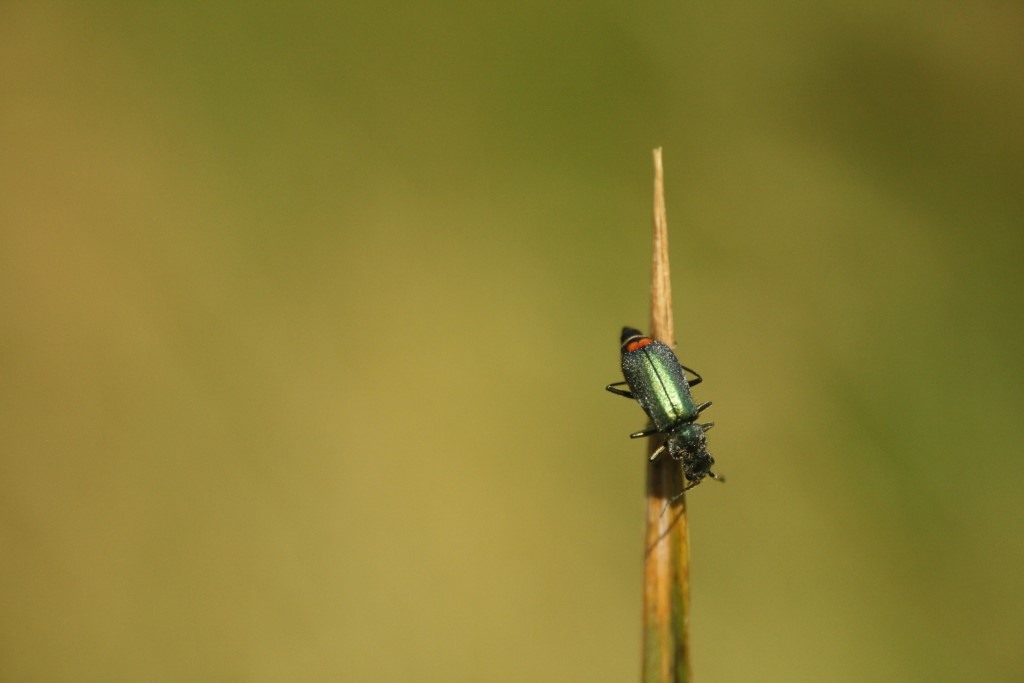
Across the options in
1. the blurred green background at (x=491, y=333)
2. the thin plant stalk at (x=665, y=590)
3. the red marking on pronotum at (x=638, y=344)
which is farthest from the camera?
the blurred green background at (x=491, y=333)

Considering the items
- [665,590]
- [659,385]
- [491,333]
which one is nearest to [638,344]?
[659,385]

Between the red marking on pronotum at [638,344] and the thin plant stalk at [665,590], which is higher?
the red marking on pronotum at [638,344]

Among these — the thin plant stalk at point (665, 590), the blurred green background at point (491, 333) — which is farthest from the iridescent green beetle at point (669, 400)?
the blurred green background at point (491, 333)

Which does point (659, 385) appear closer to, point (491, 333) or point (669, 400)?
point (669, 400)

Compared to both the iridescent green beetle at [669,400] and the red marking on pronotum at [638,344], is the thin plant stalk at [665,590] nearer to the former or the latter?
the iridescent green beetle at [669,400]

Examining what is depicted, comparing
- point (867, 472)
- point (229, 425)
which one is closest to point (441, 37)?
point (229, 425)

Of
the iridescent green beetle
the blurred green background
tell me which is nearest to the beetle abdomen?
the iridescent green beetle

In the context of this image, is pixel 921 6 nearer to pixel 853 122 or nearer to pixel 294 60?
pixel 853 122

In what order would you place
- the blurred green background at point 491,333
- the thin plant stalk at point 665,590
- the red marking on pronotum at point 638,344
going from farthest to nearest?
the blurred green background at point 491,333 → the red marking on pronotum at point 638,344 → the thin plant stalk at point 665,590
